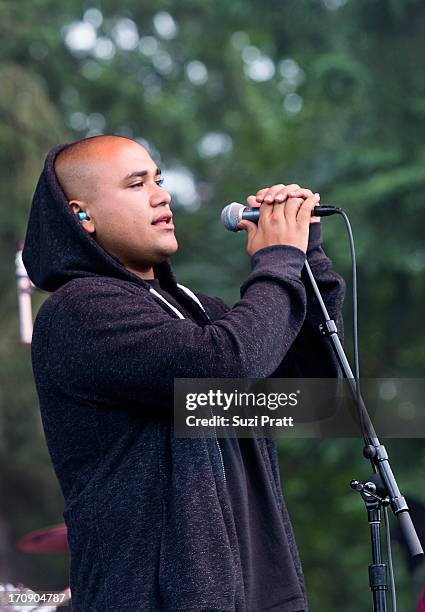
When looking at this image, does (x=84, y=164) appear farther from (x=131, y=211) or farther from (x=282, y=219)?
(x=282, y=219)

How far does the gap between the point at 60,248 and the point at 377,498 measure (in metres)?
0.80

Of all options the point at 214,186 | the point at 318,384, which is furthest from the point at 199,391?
the point at 214,186

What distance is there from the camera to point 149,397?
2055 mm

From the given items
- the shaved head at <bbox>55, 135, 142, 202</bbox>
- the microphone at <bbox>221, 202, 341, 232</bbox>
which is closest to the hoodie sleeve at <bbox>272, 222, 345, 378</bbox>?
the microphone at <bbox>221, 202, 341, 232</bbox>

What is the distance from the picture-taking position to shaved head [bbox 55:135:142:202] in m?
2.36

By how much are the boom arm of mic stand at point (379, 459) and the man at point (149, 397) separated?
0.13 metres

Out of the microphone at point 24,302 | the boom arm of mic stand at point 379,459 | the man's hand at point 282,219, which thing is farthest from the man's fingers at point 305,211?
the microphone at point 24,302

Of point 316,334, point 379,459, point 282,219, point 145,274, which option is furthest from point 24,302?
point 379,459

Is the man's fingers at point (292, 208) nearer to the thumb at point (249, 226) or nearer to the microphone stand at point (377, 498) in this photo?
the thumb at point (249, 226)

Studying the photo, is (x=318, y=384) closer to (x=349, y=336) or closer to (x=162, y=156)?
(x=349, y=336)

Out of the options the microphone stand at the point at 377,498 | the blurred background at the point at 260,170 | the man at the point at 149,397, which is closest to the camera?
the man at the point at 149,397

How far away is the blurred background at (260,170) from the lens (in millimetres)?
8836

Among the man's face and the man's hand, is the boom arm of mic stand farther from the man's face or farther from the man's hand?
the man's face

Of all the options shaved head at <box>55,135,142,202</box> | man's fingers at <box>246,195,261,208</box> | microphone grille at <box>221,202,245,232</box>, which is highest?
shaved head at <box>55,135,142,202</box>
